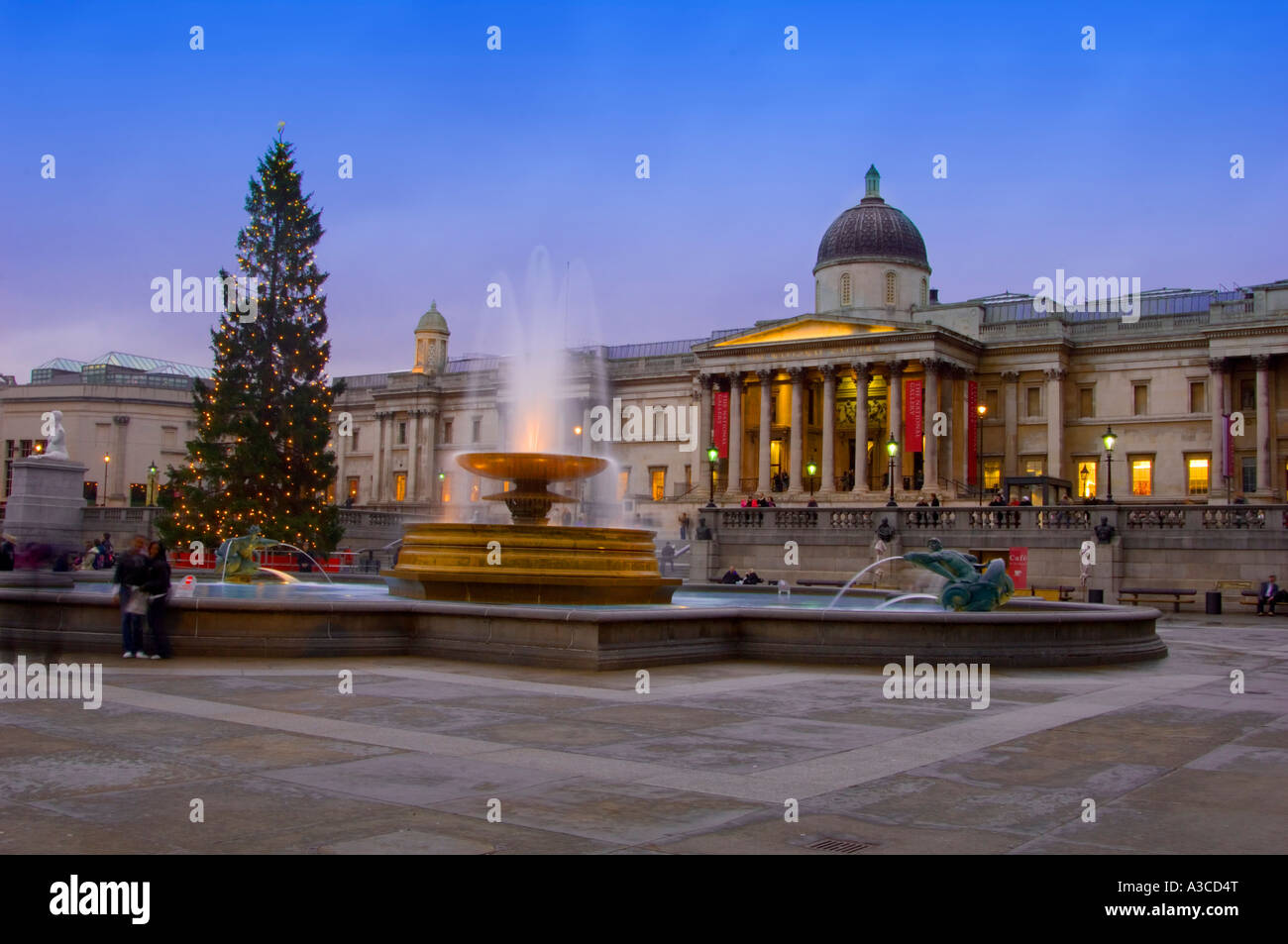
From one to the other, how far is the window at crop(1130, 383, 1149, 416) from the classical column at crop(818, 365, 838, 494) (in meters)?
17.7

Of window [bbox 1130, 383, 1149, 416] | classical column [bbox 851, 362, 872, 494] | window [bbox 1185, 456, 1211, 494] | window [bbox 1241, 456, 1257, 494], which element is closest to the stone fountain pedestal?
classical column [bbox 851, 362, 872, 494]

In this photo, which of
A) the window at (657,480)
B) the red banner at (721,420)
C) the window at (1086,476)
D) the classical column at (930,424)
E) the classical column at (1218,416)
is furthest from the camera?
the window at (657,480)

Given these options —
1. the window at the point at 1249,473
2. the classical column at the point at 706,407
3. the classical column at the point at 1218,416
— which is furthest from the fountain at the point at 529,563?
the window at the point at 1249,473

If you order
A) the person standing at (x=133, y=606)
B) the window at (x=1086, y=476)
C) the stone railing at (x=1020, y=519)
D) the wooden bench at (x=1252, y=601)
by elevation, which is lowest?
the wooden bench at (x=1252, y=601)

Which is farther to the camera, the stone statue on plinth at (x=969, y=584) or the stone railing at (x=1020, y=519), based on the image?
the stone railing at (x=1020, y=519)

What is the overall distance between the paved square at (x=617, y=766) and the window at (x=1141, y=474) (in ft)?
201

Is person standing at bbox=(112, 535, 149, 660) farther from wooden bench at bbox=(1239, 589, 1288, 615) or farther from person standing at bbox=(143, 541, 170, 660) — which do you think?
wooden bench at bbox=(1239, 589, 1288, 615)

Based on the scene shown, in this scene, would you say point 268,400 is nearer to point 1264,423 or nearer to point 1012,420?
point 1012,420

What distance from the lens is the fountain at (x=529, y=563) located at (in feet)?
61.0

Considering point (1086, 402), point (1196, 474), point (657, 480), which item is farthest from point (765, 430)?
point (1196, 474)

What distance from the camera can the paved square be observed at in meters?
6.47

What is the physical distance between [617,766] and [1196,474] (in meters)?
68.9

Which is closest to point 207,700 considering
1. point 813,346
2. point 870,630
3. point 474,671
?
point 474,671

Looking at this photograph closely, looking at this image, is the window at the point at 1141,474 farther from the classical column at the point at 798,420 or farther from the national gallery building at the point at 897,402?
the classical column at the point at 798,420
